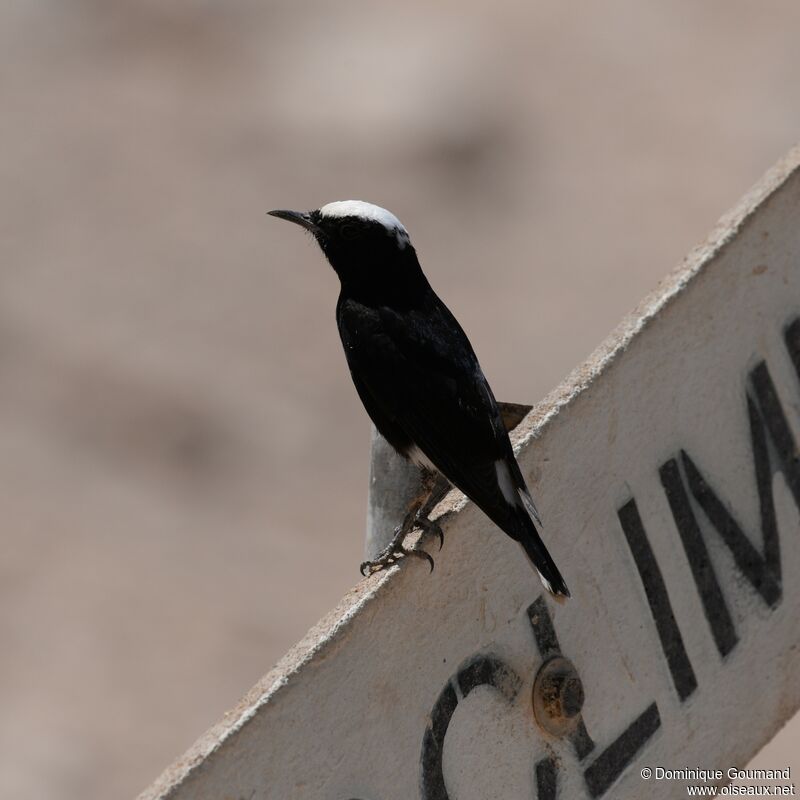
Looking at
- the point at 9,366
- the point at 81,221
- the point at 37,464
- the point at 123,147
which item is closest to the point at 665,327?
the point at 37,464

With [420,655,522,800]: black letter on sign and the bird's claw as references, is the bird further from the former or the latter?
[420,655,522,800]: black letter on sign

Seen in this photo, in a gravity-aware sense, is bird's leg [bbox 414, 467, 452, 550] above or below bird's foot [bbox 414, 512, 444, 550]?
above

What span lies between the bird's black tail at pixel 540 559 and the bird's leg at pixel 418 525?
0.15m

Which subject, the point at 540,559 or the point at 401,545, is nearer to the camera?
the point at 540,559

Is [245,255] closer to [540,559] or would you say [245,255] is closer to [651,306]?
[651,306]

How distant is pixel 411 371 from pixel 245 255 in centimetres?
861

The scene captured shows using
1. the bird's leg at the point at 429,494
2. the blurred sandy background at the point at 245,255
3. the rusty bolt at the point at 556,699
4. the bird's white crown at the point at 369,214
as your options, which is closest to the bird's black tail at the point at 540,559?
the rusty bolt at the point at 556,699

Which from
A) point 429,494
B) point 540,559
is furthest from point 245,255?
point 540,559

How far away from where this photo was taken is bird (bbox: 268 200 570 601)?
10.6 ft

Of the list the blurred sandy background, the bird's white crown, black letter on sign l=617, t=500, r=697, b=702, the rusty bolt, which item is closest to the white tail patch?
black letter on sign l=617, t=500, r=697, b=702

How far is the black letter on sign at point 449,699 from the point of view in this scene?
106 inches

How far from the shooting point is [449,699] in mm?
2758

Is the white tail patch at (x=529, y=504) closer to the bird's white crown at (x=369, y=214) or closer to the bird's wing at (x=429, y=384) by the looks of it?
the bird's wing at (x=429, y=384)

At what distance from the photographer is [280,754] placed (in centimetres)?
245
